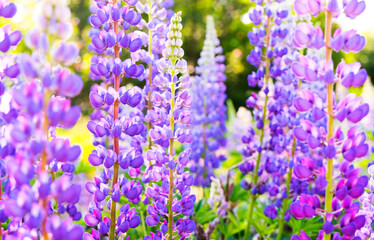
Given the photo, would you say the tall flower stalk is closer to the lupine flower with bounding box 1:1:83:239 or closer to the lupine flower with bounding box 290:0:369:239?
the lupine flower with bounding box 290:0:369:239

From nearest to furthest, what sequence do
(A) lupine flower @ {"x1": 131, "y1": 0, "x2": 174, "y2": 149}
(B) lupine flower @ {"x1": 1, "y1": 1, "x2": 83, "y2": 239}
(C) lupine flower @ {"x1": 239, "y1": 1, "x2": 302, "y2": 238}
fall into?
1. (B) lupine flower @ {"x1": 1, "y1": 1, "x2": 83, "y2": 239}
2. (A) lupine flower @ {"x1": 131, "y1": 0, "x2": 174, "y2": 149}
3. (C) lupine flower @ {"x1": 239, "y1": 1, "x2": 302, "y2": 238}

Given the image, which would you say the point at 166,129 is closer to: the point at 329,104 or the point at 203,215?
the point at 329,104

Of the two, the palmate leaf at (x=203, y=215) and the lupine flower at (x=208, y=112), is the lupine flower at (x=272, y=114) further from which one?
the lupine flower at (x=208, y=112)

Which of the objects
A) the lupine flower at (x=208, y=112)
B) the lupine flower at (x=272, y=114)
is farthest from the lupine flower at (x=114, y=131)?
the lupine flower at (x=208, y=112)

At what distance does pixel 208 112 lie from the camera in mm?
3734

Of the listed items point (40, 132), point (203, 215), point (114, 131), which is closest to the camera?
point (40, 132)

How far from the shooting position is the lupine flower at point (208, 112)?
3.47 meters

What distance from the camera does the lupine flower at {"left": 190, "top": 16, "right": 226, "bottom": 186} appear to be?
347cm

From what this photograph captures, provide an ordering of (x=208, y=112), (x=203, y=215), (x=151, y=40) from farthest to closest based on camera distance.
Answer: (x=208, y=112) < (x=203, y=215) < (x=151, y=40)

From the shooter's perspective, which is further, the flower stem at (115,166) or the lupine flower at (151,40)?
the lupine flower at (151,40)

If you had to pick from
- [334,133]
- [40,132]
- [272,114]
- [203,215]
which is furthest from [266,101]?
[40,132]

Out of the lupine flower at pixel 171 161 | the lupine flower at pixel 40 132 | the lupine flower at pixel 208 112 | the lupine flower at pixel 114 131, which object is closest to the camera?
the lupine flower at pixel 40 132

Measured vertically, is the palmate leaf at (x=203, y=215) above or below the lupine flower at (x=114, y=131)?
below

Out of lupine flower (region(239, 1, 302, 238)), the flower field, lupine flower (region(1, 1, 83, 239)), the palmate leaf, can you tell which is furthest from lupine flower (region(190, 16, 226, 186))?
lupine flower (region(1, 1, 83, 239))
